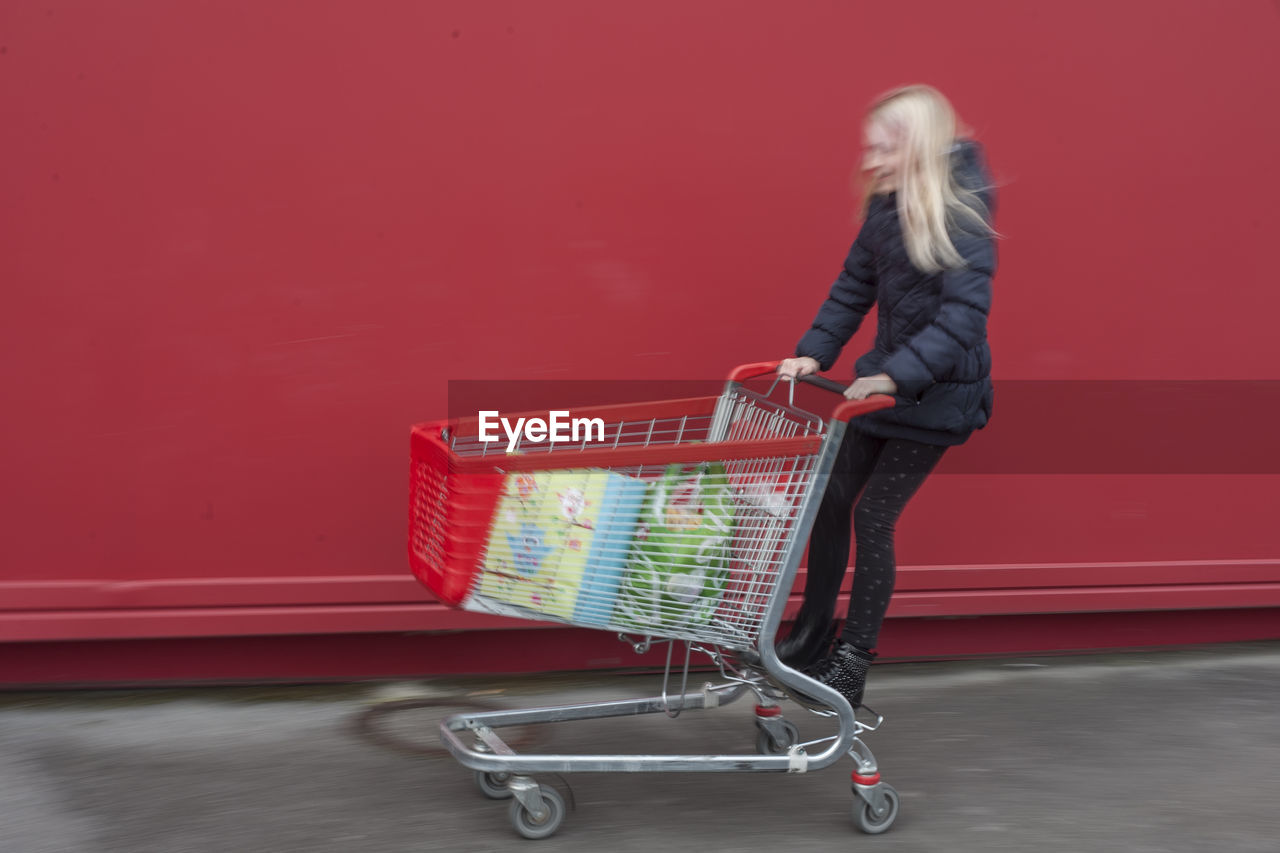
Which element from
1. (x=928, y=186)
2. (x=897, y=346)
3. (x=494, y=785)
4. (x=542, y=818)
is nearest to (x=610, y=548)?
(x=542, y=818)

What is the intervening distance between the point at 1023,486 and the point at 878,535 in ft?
4.46

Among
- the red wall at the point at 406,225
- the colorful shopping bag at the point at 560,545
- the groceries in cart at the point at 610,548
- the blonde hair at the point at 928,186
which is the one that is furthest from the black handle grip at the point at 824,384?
the red wall at the point at 406,225

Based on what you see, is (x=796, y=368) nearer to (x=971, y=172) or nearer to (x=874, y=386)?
(x=874, y=386)

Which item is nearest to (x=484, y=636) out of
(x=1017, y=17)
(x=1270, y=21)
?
(x=1017, y=17)

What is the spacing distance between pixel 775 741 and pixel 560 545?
1079mm

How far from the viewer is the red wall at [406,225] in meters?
3.46

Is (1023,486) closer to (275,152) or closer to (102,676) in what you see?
(275,152)

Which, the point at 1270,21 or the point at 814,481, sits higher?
the point at 1270,21

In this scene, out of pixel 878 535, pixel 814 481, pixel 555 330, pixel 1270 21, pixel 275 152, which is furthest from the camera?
pixel 1270 21

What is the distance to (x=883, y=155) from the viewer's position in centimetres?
287

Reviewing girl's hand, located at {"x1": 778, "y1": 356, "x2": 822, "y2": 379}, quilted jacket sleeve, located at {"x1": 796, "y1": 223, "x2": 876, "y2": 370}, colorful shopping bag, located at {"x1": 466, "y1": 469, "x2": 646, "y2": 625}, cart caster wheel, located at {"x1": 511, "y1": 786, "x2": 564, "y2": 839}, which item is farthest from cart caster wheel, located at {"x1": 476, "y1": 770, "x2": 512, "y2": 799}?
quilted jacket sleeve, located at {"x1": 796, "y1": 223, "x2": 876, "y2": 370}

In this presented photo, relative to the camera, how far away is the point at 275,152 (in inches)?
138

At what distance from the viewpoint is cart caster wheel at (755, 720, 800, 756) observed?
10.7 feet

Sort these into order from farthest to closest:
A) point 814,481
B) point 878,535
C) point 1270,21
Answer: point 1270,21
point 878,535
point 814,481
